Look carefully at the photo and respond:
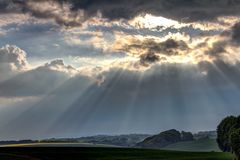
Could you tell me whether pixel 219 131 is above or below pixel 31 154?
above

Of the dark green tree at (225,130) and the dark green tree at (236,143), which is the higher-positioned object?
the dark green tree at (225,130)

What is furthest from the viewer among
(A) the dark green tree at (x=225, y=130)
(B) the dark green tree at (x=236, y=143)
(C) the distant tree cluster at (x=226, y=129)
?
(A) the dark green tree at (x=225, y=130)

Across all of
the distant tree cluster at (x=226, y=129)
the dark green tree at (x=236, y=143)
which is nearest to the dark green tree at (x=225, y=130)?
the distant tree cluster at (x=226, y=129)

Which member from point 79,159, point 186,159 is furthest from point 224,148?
point 79,159

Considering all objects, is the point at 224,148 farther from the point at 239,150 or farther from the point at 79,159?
the point at 79,159

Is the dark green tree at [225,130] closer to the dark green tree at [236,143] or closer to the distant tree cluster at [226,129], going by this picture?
the distant tree cluster at [226,129]

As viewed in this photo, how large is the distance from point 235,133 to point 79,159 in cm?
3958

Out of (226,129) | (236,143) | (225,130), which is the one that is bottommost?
(236,143)

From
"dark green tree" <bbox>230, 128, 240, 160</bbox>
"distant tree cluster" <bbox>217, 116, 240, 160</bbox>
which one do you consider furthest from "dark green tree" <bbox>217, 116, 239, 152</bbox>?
"dark green tree" <bbox>230, 128, 240, 160</bbox>

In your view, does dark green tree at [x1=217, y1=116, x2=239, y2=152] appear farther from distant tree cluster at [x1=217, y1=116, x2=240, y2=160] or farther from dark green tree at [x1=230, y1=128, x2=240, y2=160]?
dark green tree at [x1=230, y1=128, x2=240, y2=160]

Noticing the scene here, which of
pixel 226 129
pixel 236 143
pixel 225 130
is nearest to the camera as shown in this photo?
pixel 236 143

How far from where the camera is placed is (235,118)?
540 feet

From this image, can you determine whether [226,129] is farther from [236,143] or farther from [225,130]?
[236,143]

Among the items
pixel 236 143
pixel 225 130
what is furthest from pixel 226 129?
pixel 236 143
